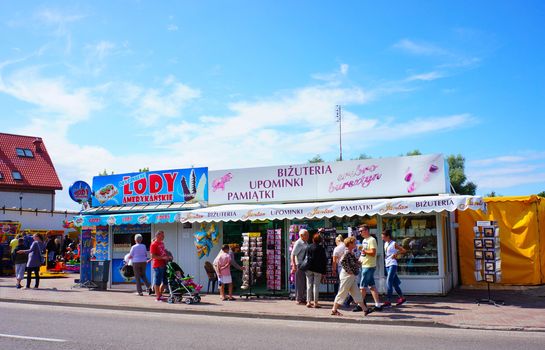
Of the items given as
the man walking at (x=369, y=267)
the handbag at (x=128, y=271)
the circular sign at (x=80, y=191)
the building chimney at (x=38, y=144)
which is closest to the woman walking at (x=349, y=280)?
the man walking at (x=369, y=267)

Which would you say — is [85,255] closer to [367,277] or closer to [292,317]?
[292,317]

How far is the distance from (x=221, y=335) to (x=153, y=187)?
9.86m

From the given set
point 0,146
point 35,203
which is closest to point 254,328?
point 35,203

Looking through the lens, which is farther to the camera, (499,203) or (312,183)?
(499,203)

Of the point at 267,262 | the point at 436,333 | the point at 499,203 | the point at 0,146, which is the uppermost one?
the point at 0,146

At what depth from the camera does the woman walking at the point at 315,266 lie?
1220 cm

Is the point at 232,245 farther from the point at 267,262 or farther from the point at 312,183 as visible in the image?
the point at 312,183

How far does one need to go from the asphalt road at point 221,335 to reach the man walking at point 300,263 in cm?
243

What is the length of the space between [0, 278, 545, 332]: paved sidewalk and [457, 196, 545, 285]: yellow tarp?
28.8 inches

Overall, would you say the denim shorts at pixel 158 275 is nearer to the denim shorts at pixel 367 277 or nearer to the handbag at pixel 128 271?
the handbag at pixel 128 271

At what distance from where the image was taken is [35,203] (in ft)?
140

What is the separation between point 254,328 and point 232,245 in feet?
21.1

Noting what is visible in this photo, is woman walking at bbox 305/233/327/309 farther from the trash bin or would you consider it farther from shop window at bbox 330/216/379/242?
the trash bin

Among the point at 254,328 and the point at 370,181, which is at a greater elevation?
the point at 370,181
